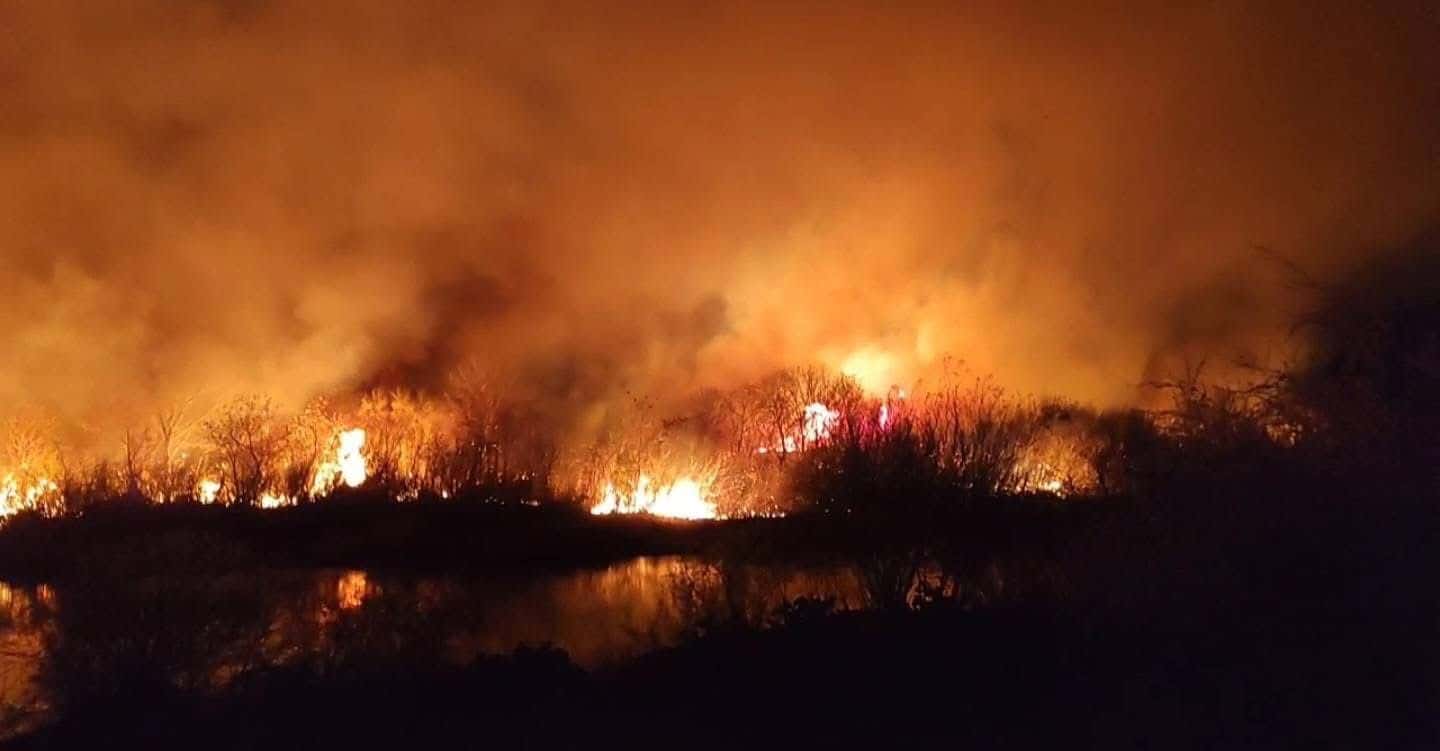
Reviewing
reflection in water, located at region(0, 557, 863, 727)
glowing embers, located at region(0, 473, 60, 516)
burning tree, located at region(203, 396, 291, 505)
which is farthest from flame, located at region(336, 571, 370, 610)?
glowing embers, located at region(0, 473, 60, 516)

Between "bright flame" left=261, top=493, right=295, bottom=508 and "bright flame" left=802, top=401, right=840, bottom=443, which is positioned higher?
"bright flame" left=802, top=401, right=840, bottom=443

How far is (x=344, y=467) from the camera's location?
68.6 feet

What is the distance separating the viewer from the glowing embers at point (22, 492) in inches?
723

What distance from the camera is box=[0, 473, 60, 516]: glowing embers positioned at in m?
18.4

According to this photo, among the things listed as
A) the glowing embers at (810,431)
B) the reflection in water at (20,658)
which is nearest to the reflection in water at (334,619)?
the reflection in water at (20,658)

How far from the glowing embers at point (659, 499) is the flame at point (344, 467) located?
4164mm

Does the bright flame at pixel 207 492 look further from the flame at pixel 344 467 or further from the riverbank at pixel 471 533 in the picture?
the flame at pixel 344 467

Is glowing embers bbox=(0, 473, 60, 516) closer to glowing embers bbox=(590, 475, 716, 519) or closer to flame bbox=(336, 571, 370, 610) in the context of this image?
flame bbox=(336, 571, 370, 610)

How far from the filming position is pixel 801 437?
71.9 feet

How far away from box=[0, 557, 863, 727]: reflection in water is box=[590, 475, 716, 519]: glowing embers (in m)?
4.63

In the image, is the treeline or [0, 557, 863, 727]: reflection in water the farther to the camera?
the treeline

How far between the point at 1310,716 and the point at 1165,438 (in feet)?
18.1

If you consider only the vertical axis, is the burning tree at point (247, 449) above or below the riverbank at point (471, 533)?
above

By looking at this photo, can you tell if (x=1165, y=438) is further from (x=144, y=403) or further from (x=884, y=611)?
(x=144, y=403)
